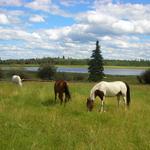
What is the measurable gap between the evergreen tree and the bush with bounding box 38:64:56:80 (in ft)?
47.8

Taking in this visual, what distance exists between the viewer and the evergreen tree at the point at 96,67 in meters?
71.7

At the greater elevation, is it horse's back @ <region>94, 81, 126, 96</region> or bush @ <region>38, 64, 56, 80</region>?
horse's back @ <region>94, 81, 126, 96</region>

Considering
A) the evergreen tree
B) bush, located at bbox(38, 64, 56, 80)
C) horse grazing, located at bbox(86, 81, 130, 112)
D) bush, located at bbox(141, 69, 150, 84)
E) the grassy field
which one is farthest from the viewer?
bush, located at bbox(38, 64, 56, 80)

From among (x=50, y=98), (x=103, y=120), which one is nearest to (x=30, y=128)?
(x=103, y=120)

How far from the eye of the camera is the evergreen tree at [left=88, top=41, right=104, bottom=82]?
71713 millimetres

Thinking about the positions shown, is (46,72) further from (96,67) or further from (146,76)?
(146,76)

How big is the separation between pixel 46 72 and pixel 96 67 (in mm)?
18447

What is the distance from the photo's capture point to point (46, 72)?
87.6 meters

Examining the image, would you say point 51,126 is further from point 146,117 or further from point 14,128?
point 146,117

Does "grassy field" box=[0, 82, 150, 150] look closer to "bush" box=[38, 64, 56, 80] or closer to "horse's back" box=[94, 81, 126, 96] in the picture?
"horse's back" box=[94, 81, 126, 96]

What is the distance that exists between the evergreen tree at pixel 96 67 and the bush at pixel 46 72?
1457 centimetres

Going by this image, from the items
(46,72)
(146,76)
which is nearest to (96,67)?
(146,76)

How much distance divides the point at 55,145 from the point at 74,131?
1765 mm

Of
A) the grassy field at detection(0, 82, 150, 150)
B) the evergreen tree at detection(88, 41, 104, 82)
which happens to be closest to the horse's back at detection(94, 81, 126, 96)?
the grassy field at detection(0, 82, 150, 150)
